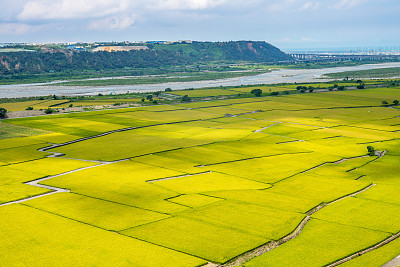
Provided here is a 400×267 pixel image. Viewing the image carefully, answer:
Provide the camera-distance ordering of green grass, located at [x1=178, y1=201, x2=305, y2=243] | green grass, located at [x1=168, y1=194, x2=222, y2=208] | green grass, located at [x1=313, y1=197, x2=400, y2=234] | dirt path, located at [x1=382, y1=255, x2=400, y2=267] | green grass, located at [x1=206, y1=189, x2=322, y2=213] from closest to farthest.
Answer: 1. dirt path, located at [x1=382, y1=255, x2=400, y2=267]
2. green grass, located at [x1=178, y1=201, x2=305, y2=243]
3. green grass, located at [x1=313, y1=197, x2=400, y2=234]
4. green grass, located at [x1=206, y1=189, x2=322, y2=213]
5. green grass, located at [x1=168, y1=194, x2=222, y2=208]

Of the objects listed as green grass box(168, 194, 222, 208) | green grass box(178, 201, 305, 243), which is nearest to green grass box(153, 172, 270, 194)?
green grass box(168, 194, 222, 208)

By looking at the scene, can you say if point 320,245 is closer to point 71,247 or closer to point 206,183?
point 71,247

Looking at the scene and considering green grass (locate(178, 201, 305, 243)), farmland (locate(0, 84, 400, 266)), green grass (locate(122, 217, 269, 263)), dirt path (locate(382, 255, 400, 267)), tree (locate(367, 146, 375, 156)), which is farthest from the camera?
tree (locate(367, 146, 375, 156))

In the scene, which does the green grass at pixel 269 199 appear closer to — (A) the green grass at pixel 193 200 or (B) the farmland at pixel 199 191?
(B) the farmland at pixel 199 191

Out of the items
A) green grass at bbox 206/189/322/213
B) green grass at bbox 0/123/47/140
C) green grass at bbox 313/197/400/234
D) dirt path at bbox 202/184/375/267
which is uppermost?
green grass at bbox 0/123/47/140

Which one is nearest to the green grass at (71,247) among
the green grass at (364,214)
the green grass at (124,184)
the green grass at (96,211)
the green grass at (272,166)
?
the green grass at (96,211)

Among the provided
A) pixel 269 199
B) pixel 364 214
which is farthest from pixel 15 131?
pixel 364 214

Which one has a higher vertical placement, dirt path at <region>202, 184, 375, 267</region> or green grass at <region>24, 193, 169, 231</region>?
green grass at <region>24, 193, 169, 231</region>

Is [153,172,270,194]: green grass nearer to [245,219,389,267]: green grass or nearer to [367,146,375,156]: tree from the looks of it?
[245,219,389,267]: green grass

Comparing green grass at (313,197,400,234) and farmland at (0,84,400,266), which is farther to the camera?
green grass at (313,197,400,234)
